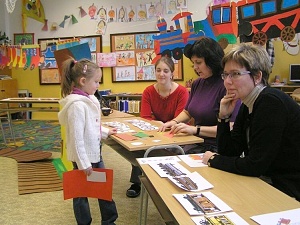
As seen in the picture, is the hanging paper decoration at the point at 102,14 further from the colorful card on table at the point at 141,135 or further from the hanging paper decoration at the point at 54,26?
the colorful card on table at the point at 141,135

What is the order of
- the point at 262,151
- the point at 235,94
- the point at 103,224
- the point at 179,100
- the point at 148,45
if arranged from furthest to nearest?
1. the point at 148,45
2. the point at 179,100
3. the point at 103,224
4. the point at 235,94
5. the point at 262,151

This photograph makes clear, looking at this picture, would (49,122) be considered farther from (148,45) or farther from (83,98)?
(83,98)

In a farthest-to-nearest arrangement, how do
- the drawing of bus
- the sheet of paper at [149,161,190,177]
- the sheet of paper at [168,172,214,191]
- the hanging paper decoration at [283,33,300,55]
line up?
the hanging paper decoration at [283,33,300,55]
the drawing of bus
the sheet of paper at [149,161,190,177]
the sheet of paper at [168,172,214,191]

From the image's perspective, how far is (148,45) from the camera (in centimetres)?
675

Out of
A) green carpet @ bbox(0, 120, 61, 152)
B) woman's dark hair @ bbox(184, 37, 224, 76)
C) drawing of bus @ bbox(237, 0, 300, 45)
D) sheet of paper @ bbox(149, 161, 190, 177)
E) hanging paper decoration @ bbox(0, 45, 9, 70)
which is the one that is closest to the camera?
sheet of paper @ bbox(149, 161, 190, 177)

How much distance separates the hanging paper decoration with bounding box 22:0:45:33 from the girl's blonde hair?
5680 millimetres

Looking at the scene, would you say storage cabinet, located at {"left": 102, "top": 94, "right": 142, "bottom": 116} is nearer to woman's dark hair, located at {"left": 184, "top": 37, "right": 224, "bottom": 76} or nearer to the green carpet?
the green carpet

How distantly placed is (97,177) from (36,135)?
4145 mm

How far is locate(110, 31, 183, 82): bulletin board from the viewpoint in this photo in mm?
6777

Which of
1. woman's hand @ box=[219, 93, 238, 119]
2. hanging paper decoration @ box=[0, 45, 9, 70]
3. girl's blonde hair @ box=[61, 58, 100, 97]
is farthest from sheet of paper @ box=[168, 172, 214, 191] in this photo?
hanging paper decoration @ box=[0, 45, 9, 70]

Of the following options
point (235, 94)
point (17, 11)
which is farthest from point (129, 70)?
point (235, 94)

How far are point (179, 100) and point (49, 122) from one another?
5000 millimetres

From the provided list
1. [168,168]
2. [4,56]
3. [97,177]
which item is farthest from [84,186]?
[4,56]

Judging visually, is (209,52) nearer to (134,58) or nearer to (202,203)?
(202,203)
